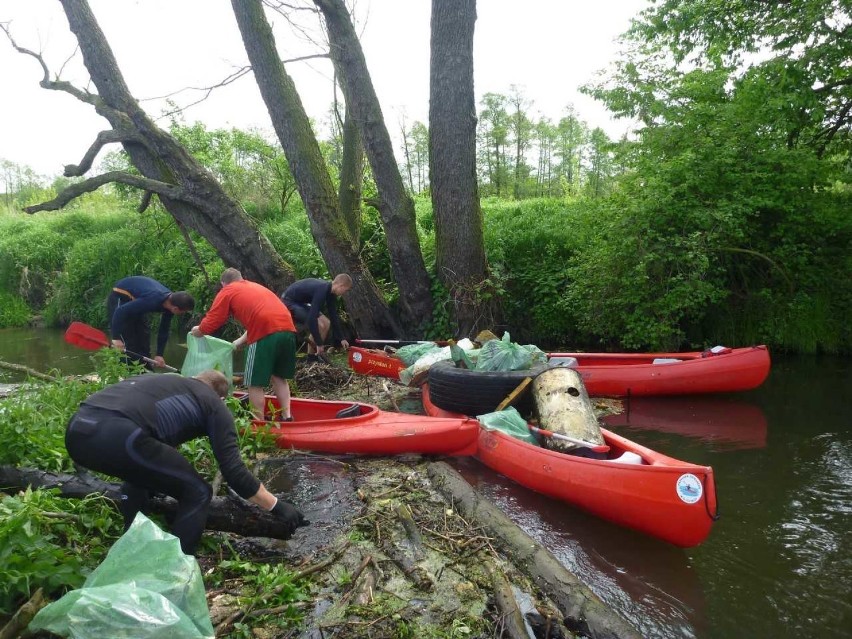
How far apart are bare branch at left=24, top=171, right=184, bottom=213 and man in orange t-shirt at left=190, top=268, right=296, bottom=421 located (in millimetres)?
4409

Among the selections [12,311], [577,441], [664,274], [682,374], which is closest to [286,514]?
[577,441]

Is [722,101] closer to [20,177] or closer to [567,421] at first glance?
[567,421]

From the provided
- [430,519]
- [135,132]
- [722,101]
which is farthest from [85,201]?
[430,519]

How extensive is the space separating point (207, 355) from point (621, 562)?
13.9 feet

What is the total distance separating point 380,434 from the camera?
5422 millimetres

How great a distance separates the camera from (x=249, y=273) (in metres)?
10.1

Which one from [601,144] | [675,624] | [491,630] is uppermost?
[601,144]

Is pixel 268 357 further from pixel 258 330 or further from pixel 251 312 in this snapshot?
pixel 251 312

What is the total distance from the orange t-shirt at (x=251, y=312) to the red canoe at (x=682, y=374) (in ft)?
12.0

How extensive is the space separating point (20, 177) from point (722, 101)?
44944 mm

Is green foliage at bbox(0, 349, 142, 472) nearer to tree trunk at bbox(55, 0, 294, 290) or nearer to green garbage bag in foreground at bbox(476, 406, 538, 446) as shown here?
green garbage bag in foreground at bbox(476, 406, 538, 446)

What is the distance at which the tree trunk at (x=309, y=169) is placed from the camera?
9609mm

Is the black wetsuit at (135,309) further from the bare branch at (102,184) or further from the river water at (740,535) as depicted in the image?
the river water at (740,535)

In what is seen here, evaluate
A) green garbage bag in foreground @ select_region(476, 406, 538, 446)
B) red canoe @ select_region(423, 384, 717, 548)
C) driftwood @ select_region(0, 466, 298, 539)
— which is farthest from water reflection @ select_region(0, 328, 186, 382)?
red canoe @ select_region(423, 384, 717, 548)
